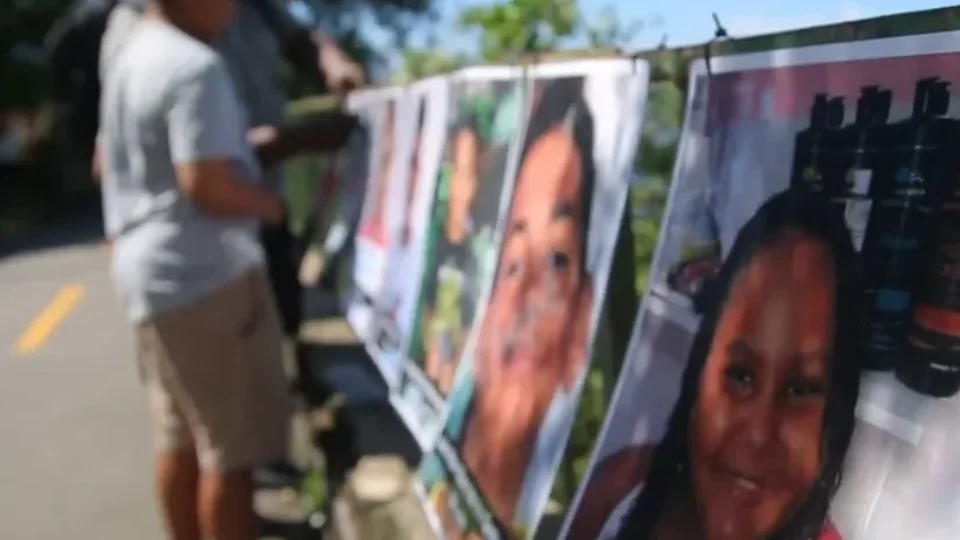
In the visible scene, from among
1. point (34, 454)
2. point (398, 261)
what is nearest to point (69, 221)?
point (34, 454)

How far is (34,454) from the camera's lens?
6598 millimetres

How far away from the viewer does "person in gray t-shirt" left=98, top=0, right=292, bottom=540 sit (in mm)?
3756

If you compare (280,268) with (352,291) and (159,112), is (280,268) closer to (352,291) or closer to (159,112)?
(352,291)

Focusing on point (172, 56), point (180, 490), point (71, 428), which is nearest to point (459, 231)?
point (172, 56)

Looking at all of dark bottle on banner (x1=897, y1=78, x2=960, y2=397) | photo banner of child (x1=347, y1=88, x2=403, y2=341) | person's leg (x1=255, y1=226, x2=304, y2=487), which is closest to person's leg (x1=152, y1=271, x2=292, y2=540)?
person's leg (x1=255, y1=226, x2=304, y2=487)

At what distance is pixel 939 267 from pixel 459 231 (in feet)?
7.98

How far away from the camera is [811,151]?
216 centimetres

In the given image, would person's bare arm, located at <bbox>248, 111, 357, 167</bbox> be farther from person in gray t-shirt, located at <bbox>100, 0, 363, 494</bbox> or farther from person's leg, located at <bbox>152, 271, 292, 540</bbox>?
person's leg, located at <bbox>152, 271, 292, 540</bbox>

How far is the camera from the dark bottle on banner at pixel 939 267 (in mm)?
1855

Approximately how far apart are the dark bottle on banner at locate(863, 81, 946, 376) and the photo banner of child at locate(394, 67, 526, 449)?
1.69 meters

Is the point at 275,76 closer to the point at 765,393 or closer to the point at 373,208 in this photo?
the point at 373,208

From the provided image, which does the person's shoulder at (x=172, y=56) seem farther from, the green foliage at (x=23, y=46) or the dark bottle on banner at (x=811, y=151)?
the green foliage at (x=23, y=46)

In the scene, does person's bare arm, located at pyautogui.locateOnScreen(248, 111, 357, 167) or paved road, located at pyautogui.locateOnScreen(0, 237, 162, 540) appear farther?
paved road, located at pyautogui.locateOnScreen(0, 237, 162, 540)

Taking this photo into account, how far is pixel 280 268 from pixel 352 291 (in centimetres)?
82
